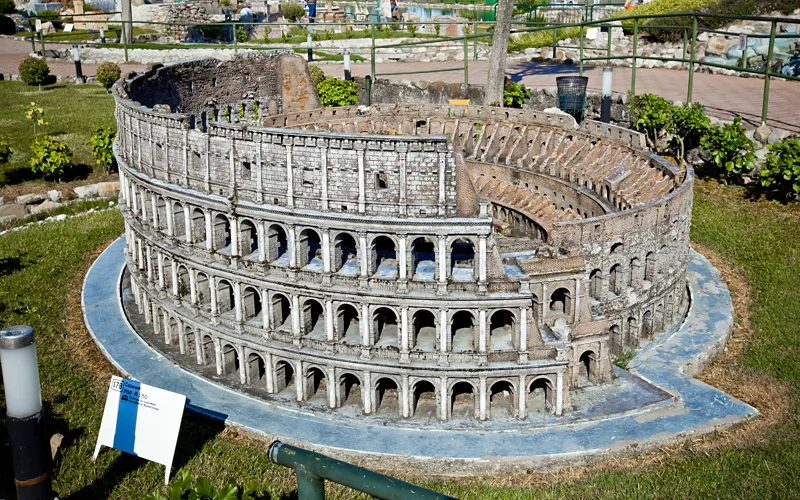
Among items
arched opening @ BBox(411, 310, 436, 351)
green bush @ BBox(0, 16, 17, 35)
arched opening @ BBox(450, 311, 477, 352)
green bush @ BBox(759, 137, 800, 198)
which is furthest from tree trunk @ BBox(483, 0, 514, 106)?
green bush @ BBox(0, 16, 17, 35)

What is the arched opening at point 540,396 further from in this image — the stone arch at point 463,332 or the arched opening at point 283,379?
the arched opening at point 283,379

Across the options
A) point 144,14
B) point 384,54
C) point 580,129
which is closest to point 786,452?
point 580,129

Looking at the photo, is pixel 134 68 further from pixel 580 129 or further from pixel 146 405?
pixel 146 405

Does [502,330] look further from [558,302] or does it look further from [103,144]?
[103,144]

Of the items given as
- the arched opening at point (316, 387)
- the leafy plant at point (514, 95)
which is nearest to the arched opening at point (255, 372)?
the arched opening at point (316, 387)

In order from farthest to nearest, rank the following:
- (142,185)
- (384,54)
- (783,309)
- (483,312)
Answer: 1. (384,54)
2. (783,309)
3. (142,185)
4. (483,312)

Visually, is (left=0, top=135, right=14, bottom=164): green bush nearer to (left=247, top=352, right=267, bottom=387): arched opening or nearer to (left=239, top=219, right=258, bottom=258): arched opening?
(left=239, top=219, right=258, bottom=258): arched opening
